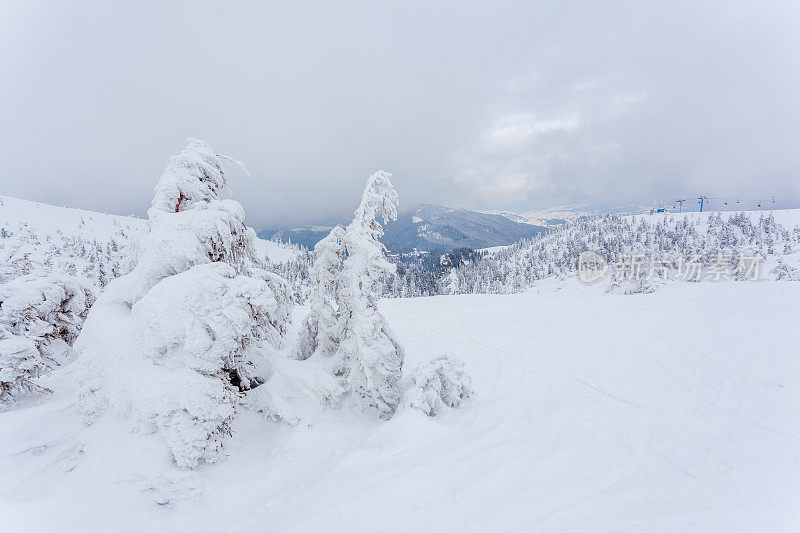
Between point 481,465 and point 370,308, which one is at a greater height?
point 370,308

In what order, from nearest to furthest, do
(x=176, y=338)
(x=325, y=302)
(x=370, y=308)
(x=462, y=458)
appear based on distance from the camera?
(x=176, y=338), (x=462, y=458), (x=370, y=308), (x=325, y=302)

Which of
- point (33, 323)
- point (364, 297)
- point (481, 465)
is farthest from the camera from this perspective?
point (33, 323)

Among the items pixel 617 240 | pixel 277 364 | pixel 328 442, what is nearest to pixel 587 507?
pixel 328 442

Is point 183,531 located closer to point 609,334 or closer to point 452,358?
point 452,358

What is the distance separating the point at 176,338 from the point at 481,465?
7394 mm

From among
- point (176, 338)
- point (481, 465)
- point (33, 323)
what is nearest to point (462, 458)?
point (481, 465)

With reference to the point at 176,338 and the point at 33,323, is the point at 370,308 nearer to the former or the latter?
the point at 176,338

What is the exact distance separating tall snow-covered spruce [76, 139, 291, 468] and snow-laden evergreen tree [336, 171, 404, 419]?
290cm

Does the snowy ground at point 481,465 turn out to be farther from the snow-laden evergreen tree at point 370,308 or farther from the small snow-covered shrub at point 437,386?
the snow-laden evergreen tree at point 370,308

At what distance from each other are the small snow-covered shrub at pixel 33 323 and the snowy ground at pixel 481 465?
1008mm

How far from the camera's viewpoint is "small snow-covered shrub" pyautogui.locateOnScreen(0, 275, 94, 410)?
841 cm

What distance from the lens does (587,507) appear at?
5715 mm

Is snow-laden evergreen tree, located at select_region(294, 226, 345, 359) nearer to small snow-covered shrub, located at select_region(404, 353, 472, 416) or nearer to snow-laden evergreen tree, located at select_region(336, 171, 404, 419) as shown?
snow-laden evergreen tree, located at select_region(336, 171, 404, 419)

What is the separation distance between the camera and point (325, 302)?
10906mm
